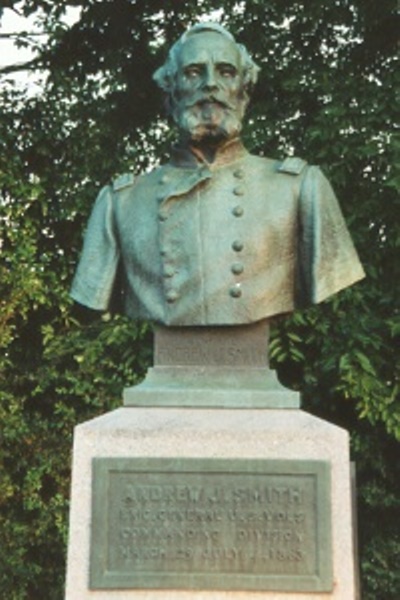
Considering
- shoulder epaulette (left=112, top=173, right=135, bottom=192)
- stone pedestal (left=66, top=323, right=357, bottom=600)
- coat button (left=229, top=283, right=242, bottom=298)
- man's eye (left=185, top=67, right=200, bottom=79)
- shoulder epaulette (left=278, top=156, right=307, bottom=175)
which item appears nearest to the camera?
stone pedestal (left=66, top=323, right=357, bottom=600)

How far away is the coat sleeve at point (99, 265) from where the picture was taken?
4.61 meters

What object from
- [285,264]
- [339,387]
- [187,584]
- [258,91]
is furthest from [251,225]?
[258,91]

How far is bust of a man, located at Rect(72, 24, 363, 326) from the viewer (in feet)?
14.6

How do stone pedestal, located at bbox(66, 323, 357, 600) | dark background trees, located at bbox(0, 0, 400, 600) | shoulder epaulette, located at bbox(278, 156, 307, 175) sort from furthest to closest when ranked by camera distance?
dark background trees, located at bbox(0, 0, 400, 600)
shoulder epaulette, located at bbox(278, 156, 307, 175)
stone pedestal, located at bbox(66, 323, 357, 600)

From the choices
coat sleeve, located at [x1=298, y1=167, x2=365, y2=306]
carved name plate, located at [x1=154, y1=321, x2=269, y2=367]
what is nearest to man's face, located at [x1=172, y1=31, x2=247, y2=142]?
coat sleeve, located at [x1=298, y1=167, x2=365, y2=306]

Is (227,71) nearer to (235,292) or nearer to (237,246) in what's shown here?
(237,246)

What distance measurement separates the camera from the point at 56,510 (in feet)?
27.7

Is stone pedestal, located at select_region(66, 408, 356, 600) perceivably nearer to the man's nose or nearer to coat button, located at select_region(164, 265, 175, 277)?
coat button, located at select_region(164, 265, 175, 277)

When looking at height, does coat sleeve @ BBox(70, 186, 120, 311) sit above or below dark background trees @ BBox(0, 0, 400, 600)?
below

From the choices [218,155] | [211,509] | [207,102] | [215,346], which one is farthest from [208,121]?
[211,509]

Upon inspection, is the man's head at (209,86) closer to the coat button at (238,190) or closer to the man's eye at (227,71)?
the man's eye at (227,71)

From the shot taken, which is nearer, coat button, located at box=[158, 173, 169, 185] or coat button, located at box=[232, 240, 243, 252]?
coat button, located at box=[232, 240, 243, 252]

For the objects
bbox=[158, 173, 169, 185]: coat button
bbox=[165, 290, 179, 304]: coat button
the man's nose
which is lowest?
bbox=[165, 290, 179, 304]: coat button

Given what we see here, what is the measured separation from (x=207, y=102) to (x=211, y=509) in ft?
5.63
